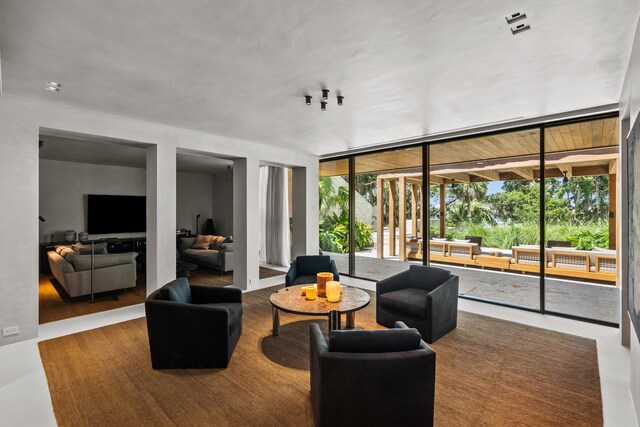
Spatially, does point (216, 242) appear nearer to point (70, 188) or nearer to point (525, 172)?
point (70, 188)

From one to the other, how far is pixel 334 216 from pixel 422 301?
16.5 feet

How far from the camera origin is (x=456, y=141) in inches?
212

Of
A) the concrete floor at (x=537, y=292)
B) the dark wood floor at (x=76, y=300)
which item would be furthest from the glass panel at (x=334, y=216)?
the dark wood floor at (x=76, y=300)

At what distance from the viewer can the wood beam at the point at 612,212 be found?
420 cm

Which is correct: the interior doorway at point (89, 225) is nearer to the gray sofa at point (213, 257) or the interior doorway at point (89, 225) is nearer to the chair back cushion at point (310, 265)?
the gray sofa at point (213, 257)

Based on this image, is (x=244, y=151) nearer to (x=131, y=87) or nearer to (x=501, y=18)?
(x=131, y=87)

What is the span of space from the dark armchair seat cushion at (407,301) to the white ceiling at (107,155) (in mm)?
3755

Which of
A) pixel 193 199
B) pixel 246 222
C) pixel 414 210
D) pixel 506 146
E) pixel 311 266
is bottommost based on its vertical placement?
pixel 311 266

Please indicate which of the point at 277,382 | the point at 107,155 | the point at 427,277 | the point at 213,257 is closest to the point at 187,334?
the point at 277,382

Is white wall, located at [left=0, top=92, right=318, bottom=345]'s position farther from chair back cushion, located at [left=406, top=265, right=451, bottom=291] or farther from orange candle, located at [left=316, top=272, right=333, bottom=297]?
chair back cushion, located at [left=406, top=265, right=451, bottom=291]

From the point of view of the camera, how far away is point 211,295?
3.60 metres

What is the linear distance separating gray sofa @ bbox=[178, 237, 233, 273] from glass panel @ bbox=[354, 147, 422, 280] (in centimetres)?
285

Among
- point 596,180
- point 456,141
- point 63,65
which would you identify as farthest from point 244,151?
point 596,180

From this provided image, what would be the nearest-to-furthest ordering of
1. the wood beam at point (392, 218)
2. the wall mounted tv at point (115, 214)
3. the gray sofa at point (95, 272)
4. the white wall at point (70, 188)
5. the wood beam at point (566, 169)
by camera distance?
1. the wood beam at point (566, 169)
2. the gray sofa at point (95, 272)
3. the white wall at point (70, 188)
4. the wood beam at point (392, 218)
5. the wall mounted tv at point (115, 214)
